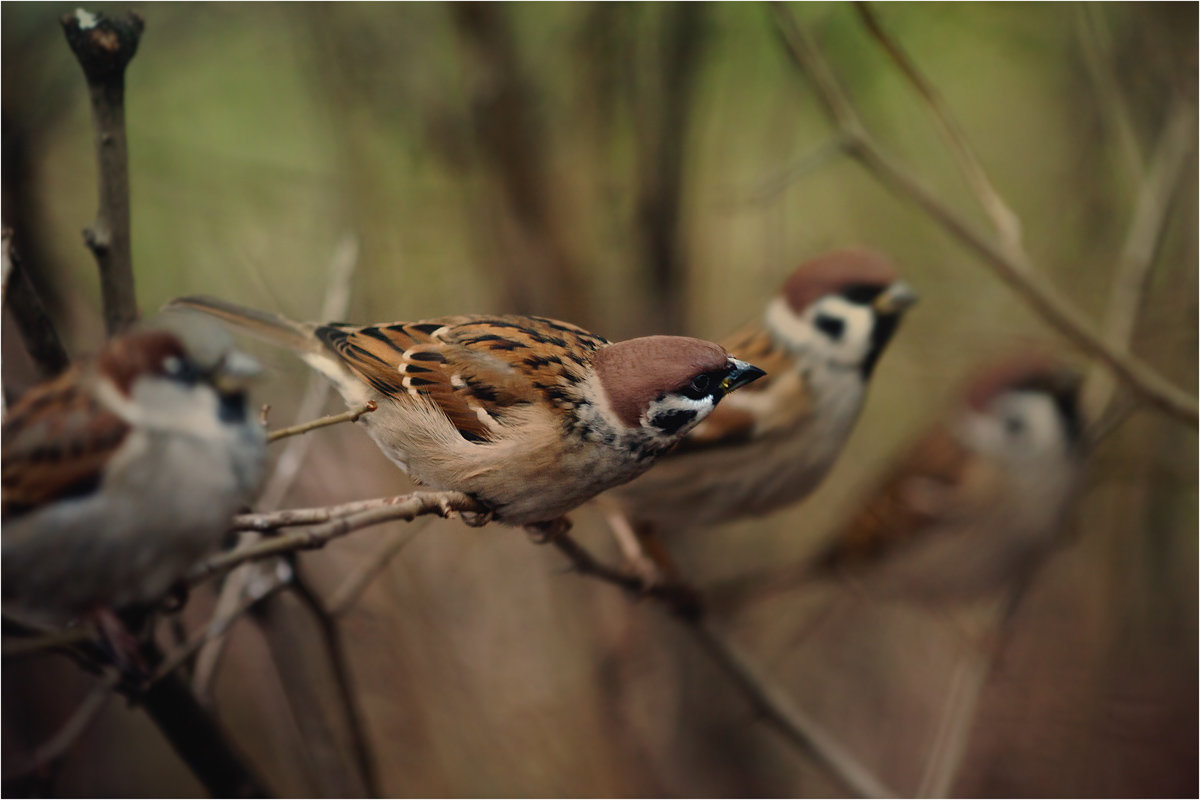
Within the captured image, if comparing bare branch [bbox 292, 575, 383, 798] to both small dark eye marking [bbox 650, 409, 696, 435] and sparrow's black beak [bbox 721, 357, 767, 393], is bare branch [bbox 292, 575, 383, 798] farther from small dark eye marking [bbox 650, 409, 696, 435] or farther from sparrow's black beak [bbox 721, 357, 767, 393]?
sparrow's black beak [bbox 721, 357, 767, 393]

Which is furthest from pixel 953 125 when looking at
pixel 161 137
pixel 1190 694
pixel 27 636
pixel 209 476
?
pixel 1190 694

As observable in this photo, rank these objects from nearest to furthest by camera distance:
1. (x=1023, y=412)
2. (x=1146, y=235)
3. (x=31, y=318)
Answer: (x=31, y=318) → (x=1146, y=235) → (x=1023, y=412)

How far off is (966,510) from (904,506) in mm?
220

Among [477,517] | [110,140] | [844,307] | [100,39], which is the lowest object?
[844,307]

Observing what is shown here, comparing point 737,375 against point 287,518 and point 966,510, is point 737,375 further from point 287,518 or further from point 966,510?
point 966,510

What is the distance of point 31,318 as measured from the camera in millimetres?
1383

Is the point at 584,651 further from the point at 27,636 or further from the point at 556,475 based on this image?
the point at 27,636

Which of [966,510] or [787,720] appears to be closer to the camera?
[787,720]

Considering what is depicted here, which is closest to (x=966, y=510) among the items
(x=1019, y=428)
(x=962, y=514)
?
(x=962, y=514)

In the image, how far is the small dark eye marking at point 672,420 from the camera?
4.72 ft

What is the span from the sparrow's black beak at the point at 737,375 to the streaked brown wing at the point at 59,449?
0.75m

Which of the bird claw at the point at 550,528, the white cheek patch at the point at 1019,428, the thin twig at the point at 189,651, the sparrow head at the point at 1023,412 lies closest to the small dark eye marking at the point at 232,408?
the thin twig at the point at 189,651

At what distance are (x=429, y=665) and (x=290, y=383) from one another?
3.67 feet

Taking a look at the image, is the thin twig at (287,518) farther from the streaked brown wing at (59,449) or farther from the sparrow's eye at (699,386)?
the sparrow's eye at (699,386)
